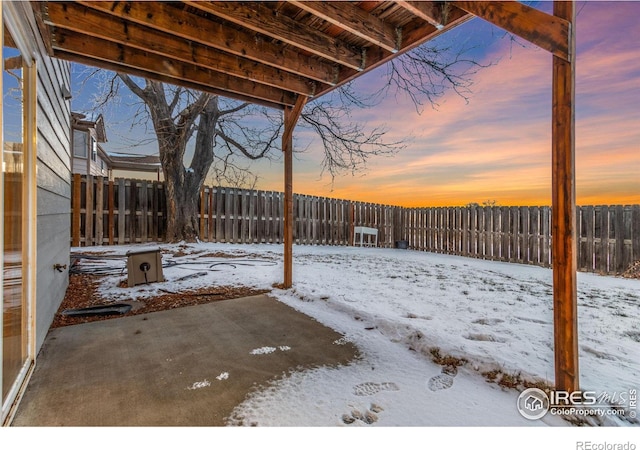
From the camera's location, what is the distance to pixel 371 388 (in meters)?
1.70

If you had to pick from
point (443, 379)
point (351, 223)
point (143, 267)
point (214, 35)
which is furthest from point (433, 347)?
point (351, 223)

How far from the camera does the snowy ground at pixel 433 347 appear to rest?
1.48 metres

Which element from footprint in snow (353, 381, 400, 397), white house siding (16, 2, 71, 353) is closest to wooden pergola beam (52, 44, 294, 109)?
white house siding (16, 2, 71, 353)

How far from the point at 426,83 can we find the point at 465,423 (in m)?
5.55

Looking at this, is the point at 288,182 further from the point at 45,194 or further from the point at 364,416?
the point at 364,416

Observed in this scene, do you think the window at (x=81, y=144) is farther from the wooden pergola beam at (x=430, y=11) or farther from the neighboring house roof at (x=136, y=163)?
the wooden pergola beam at (x=430, y=11)

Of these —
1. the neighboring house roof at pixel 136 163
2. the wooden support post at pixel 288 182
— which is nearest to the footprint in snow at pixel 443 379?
the wooden support post at pixel 288 182

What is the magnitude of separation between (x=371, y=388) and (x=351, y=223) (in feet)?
32.0

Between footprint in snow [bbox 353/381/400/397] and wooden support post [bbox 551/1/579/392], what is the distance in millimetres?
873

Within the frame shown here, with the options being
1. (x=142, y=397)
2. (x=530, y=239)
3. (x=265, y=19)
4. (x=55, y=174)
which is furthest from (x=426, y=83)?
(x=142, y=397)

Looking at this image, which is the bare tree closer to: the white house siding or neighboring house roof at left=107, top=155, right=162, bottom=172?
the white house siding

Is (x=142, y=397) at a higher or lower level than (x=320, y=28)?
lower

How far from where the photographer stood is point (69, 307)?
3.03m
